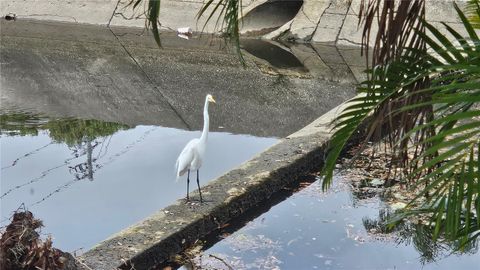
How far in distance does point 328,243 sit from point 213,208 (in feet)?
2.52

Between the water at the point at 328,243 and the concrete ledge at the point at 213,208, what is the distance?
145mm

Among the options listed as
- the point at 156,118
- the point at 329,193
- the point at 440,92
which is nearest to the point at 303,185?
the point at 329,193

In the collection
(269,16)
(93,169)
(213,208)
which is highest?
(269,16)

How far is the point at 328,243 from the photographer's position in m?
5.54

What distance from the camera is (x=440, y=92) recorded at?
308 centimetres

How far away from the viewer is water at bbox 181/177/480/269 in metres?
5.22

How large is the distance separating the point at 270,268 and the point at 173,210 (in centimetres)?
77

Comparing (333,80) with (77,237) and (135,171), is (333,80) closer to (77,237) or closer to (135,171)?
(135,171)

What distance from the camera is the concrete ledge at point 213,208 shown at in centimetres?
484

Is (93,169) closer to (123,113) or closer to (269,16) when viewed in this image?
(123,113)

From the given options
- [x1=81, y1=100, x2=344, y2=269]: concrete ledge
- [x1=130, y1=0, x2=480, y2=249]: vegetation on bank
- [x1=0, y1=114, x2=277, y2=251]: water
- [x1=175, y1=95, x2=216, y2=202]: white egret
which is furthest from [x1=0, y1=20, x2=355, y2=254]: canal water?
[x1=130, y1=0, x2=480, y2=249]: vegetation on bank

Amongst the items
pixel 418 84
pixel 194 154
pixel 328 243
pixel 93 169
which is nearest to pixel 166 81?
pixel 93 169

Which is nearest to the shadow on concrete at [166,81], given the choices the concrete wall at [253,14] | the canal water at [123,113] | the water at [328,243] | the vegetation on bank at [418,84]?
the canal water at [123,113]

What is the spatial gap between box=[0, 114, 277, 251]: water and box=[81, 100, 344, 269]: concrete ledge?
39 cm
